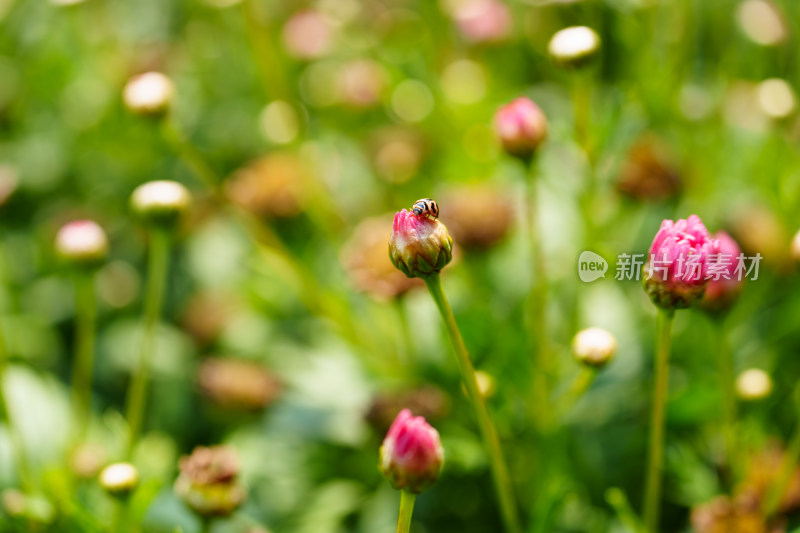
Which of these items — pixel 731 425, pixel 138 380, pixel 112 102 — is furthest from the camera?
pixel 112 102

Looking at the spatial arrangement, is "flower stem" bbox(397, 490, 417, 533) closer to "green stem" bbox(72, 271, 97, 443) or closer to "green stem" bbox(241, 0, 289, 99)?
"green stem" bbox(72, 271, 97, 443)

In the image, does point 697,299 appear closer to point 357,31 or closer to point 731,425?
point 731,425

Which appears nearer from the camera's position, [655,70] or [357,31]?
[655,70]

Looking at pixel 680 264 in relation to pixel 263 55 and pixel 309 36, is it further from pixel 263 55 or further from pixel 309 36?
pixel 309 36

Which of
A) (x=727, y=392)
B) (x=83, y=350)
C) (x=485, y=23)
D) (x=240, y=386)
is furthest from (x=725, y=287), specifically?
(x=83, y=350)

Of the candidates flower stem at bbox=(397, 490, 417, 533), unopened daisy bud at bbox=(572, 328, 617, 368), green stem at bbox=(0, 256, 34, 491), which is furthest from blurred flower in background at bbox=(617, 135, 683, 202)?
green stem at bbox=(0, 256, 34, 491)

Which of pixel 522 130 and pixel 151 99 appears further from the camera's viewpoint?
pixel 151 99

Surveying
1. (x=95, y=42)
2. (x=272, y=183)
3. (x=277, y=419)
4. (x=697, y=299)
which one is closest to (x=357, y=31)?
(x=272, y=183)
